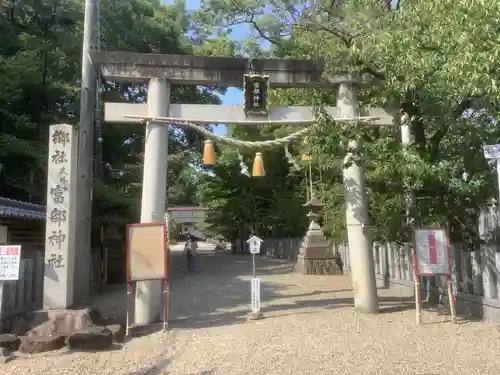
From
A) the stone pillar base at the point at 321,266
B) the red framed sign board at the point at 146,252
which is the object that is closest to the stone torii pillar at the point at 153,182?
the red framed sign board at the point at 146,252

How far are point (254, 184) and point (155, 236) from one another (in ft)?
63.9

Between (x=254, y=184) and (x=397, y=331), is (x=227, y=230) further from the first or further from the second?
(x=397, y=331)

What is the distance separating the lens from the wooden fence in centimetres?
888

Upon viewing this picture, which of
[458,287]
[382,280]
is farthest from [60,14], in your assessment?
[458,287]

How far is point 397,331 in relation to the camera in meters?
7.99

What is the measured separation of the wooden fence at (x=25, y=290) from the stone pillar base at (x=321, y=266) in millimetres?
10465

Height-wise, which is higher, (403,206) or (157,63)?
(157,63)

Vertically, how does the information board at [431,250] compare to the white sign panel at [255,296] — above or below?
above

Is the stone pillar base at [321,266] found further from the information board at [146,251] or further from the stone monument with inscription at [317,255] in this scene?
the information board at [146,251]

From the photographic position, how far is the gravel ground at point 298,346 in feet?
20.4

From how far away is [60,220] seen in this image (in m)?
8.82

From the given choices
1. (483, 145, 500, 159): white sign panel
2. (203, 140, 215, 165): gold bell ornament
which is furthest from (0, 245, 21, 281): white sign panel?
(483, 145, 500, 159): white sign panel

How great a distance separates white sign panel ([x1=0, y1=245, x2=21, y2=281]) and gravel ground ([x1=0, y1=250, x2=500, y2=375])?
1270 mm

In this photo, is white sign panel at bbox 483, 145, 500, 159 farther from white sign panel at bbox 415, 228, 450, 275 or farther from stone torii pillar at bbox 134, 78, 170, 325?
stone torii pillar at bbox 134, 78, 170, 325
